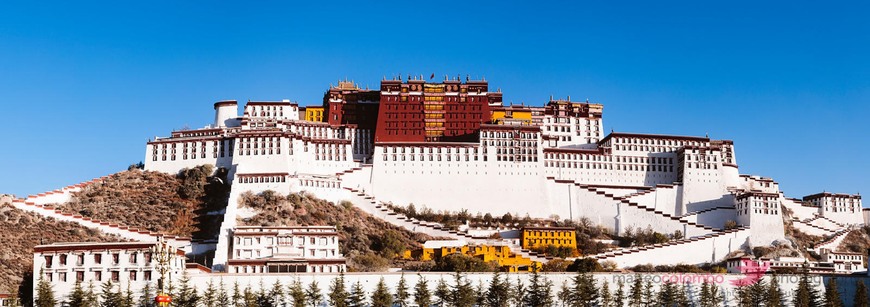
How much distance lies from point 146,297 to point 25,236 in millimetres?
21103

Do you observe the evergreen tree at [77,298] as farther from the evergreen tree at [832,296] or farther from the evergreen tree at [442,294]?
the evergreen tree at [832,296]

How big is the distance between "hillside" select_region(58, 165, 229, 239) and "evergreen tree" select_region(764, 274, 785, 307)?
40.9 meters

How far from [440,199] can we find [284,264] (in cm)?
2826

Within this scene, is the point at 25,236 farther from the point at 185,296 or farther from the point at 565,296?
the point at 565,296

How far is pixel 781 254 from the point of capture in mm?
98375

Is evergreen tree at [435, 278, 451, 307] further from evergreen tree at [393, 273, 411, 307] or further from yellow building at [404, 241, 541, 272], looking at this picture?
yellow building at [404, 241, 541, 272]

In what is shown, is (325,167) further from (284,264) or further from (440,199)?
(284,264)

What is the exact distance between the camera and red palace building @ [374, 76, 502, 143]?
111 m

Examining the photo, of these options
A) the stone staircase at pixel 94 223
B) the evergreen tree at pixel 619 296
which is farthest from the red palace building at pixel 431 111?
the evergreen tree at pixel 619 296

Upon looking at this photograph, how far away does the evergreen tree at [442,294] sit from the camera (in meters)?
70.7

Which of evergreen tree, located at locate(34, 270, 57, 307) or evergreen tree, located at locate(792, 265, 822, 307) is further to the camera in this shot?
evergreen tree, located at locate(792, 265, 822, 307)

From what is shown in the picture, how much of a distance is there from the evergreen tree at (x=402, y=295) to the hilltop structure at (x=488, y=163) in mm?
25915

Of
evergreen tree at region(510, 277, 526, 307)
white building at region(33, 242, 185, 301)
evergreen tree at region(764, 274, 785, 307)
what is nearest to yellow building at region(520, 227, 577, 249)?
evergreen tree at region(764, 274, 785, 307)

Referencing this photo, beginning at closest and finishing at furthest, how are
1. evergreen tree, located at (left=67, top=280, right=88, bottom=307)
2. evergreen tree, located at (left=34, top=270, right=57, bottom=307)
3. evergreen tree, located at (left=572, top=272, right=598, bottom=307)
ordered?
evergreen tree, located at (left=67, top=280, right=88, bottom=307) < evergreen tree, located at (left=34, top=270, right=57, bottom=307) < evergreen tree, located at (left=572, top=272, right=598, bottom=307)
